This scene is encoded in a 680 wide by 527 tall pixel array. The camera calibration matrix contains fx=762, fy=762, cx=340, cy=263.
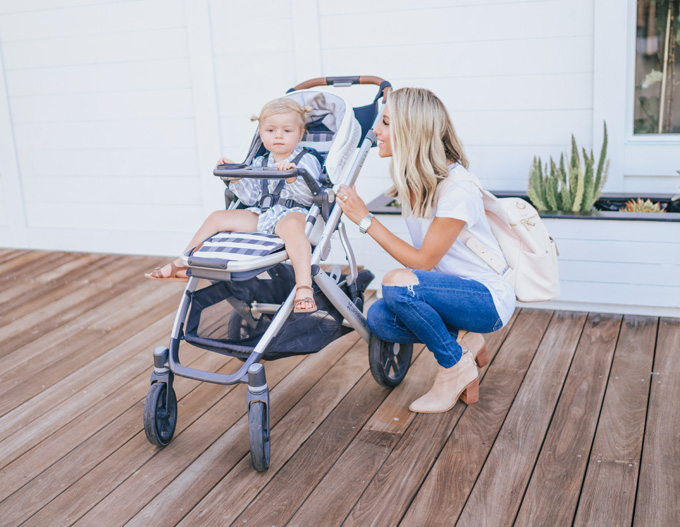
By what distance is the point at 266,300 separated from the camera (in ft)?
8.71

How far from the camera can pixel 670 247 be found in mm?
3186

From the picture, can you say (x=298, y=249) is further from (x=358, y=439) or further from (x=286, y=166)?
(x=358, y=439)

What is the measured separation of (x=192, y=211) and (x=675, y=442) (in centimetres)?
308

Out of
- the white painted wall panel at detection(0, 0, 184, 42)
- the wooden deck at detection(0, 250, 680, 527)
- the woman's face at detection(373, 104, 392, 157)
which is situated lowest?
the wooden deck at detection(0, 250, 680, 527)

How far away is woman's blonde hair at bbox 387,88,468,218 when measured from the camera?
2.35m

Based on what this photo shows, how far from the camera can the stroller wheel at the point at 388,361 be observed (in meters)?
2.63

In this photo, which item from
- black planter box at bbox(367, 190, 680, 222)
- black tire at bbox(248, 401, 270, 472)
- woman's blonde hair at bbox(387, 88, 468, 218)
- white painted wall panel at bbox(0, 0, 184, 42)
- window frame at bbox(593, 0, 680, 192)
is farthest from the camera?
white painted wall panel at bbox(0, 0, 184, 42)

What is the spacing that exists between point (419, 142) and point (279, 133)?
573 millimetres

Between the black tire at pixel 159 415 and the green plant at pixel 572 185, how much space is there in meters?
1.89

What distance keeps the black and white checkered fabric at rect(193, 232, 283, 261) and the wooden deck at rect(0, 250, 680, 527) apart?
63cm

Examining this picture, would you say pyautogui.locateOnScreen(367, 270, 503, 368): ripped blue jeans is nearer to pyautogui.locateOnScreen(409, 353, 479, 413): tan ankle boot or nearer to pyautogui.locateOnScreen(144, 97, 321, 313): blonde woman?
pyautogui.locateOnScreen(409, 353, 479, 413): tan ankle boot

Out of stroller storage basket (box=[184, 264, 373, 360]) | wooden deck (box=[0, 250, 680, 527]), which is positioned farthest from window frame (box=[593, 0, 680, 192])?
stroller storage basket (box=[184, 264, 373, 360])

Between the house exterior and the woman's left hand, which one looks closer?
the woman's left hand

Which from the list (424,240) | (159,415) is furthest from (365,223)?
(159,415)
